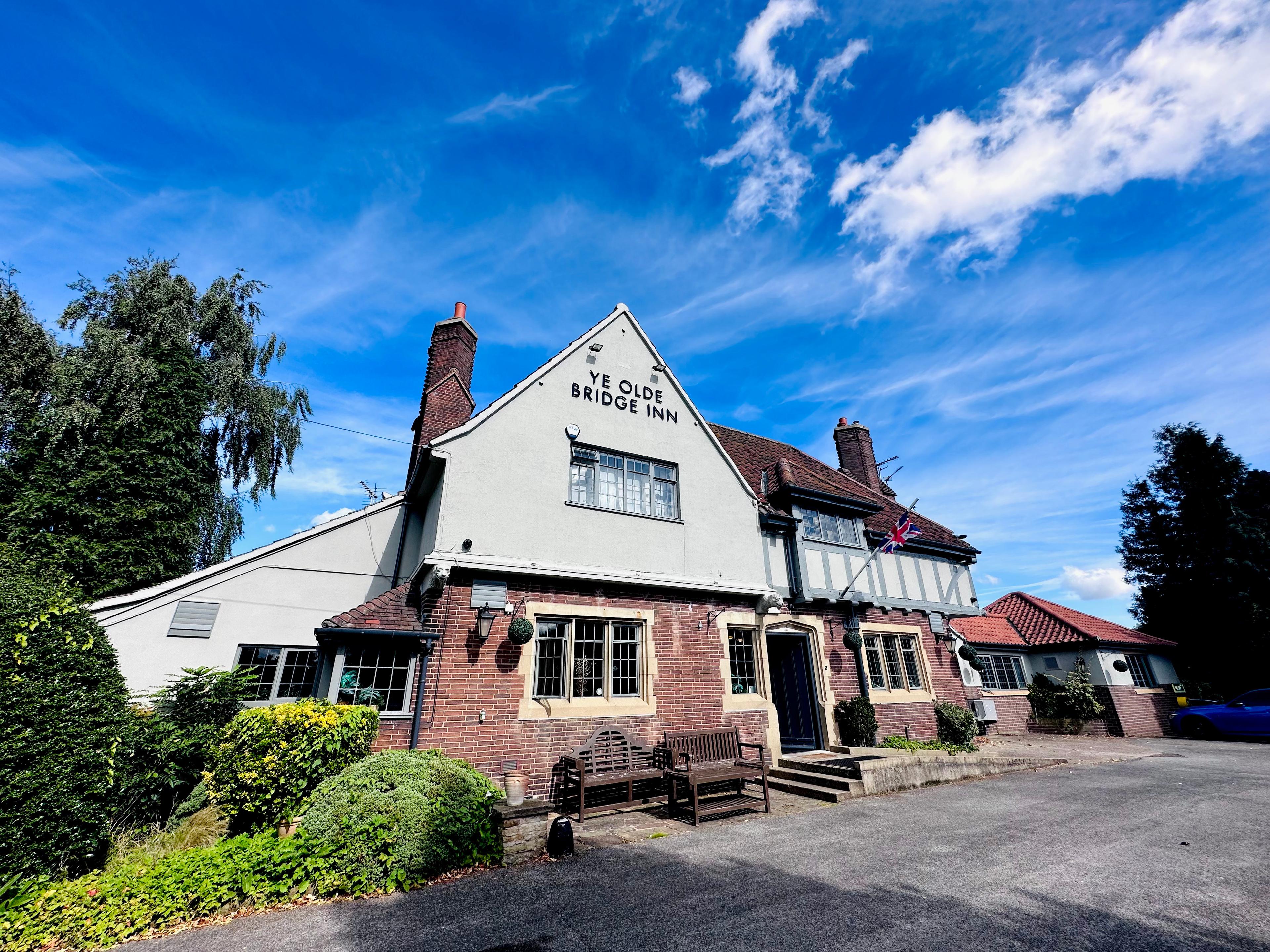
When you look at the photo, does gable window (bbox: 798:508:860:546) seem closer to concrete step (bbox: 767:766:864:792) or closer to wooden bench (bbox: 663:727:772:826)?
concrete step (bbox: 767:766:864:792)

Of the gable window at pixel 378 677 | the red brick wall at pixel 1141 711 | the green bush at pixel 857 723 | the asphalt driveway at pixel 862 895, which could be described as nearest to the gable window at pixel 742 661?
the green bush at pixel 857 723

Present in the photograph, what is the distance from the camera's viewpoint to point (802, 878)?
5699 mm

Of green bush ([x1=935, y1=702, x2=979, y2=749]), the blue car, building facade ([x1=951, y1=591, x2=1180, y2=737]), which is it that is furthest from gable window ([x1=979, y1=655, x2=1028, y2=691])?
green bush ([x1=935, y1=702, x2=979, y2=749])

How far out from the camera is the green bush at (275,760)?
661 centimetres

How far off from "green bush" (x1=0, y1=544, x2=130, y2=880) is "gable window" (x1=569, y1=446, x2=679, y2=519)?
23.4 ft

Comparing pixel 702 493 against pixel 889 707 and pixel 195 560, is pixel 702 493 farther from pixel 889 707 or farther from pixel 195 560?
pixel 195 560

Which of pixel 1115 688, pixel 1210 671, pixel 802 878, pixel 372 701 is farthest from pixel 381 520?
pixel 1210 671

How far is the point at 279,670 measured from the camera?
38.5ft

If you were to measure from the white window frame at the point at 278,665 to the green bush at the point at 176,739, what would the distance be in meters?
0.51

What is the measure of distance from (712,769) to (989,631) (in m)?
20.0

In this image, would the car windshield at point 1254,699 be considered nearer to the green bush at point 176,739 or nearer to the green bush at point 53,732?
the green bush at point 176,739

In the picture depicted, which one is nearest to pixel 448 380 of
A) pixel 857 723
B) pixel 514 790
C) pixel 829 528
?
pixel 514 790

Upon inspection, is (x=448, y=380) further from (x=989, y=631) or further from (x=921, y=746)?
(x=989, y=631)

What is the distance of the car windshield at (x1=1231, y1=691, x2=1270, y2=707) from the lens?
18109mm
